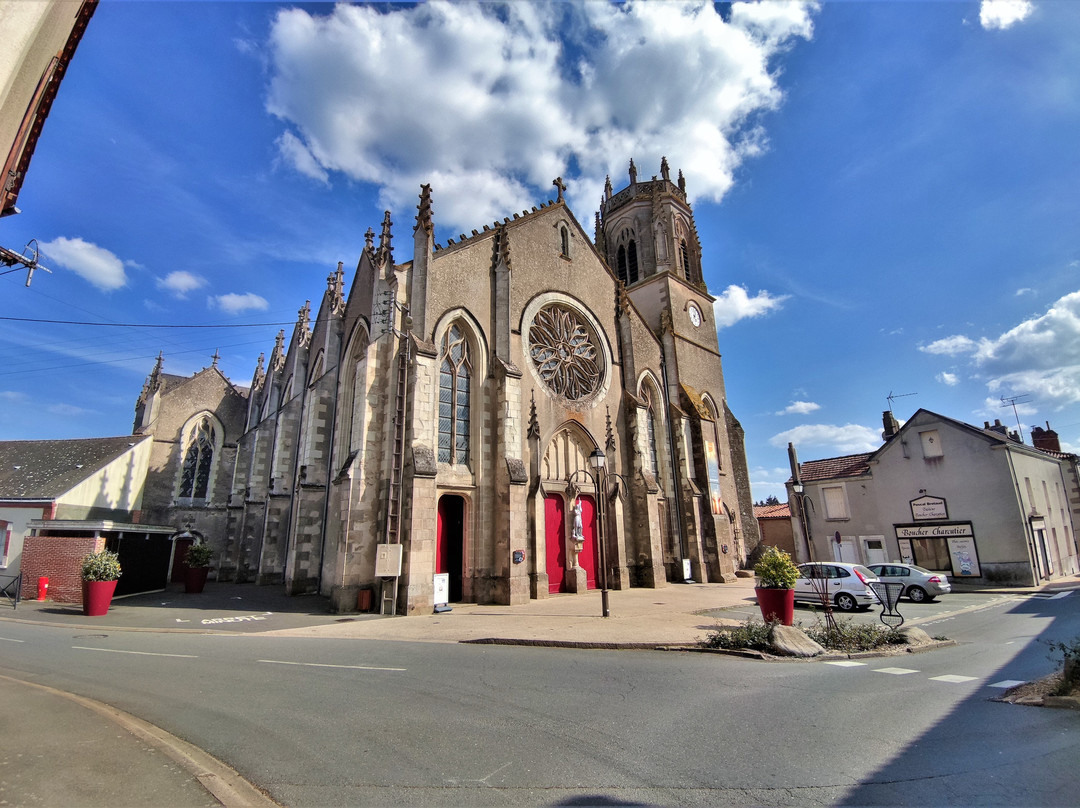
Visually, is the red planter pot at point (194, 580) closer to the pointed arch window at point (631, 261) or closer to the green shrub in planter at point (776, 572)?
the green shrub in planter at point (776, 572)

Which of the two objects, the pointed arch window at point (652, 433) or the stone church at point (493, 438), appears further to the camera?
the pointed arch window at point (652, 433)

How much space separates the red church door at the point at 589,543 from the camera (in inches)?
731

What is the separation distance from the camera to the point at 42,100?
6.64 m

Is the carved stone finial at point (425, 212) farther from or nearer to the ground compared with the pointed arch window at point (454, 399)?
farther from the ground

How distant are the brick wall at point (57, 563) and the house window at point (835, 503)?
→ 3029 centimetres

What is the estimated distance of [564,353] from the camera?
2002cm

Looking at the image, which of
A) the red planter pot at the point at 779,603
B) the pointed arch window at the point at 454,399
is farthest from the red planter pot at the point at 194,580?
the red planter pot at the point at 779,603

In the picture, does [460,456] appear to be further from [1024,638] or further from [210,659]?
[1024,638]

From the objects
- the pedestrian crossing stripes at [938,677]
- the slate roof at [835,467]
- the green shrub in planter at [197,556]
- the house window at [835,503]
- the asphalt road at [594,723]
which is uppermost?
the slate roof at [835,467]

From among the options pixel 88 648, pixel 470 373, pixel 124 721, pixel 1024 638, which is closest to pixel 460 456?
pixel 470 373

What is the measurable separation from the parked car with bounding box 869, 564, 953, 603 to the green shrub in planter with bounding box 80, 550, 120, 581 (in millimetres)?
22833

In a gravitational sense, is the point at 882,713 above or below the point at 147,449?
below

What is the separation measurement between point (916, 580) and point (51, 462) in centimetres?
3565

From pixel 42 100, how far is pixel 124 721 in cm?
733
